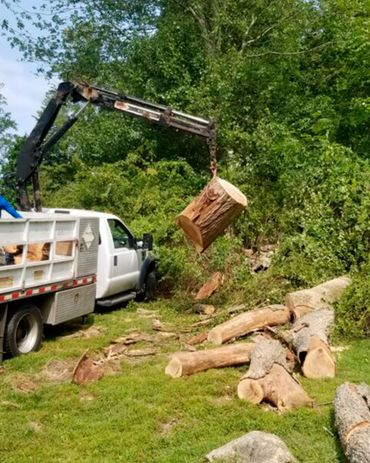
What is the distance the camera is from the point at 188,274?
1238 cm

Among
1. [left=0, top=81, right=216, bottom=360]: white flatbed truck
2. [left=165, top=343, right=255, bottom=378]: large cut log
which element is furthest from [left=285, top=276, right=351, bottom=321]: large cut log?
[left=0, top=81, right=216, bottom=360]: white flatbed truck

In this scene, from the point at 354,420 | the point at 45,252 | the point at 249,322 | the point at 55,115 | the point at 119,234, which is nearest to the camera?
the point at 354,420

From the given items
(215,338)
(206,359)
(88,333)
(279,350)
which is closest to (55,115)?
(88,333)

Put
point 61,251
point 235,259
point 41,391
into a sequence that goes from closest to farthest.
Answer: point 41,391 → point 61,251 → point 235,259

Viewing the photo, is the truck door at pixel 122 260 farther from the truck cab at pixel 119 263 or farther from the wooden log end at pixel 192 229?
the wooden log end at pixel 192 229

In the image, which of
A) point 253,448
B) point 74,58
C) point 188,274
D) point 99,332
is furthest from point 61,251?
point 74,58

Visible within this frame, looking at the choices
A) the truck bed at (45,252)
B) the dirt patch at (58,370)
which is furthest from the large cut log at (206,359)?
the truck bed at (45,252)

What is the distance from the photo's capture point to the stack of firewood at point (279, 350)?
5828mm

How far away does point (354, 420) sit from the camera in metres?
4.56

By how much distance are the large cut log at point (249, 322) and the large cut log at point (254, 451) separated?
364 centimetres

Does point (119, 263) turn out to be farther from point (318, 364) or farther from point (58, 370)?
point (318, 364)

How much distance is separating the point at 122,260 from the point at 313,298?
3.85 m

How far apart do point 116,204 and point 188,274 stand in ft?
13.8

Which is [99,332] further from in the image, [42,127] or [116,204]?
[116,204]
